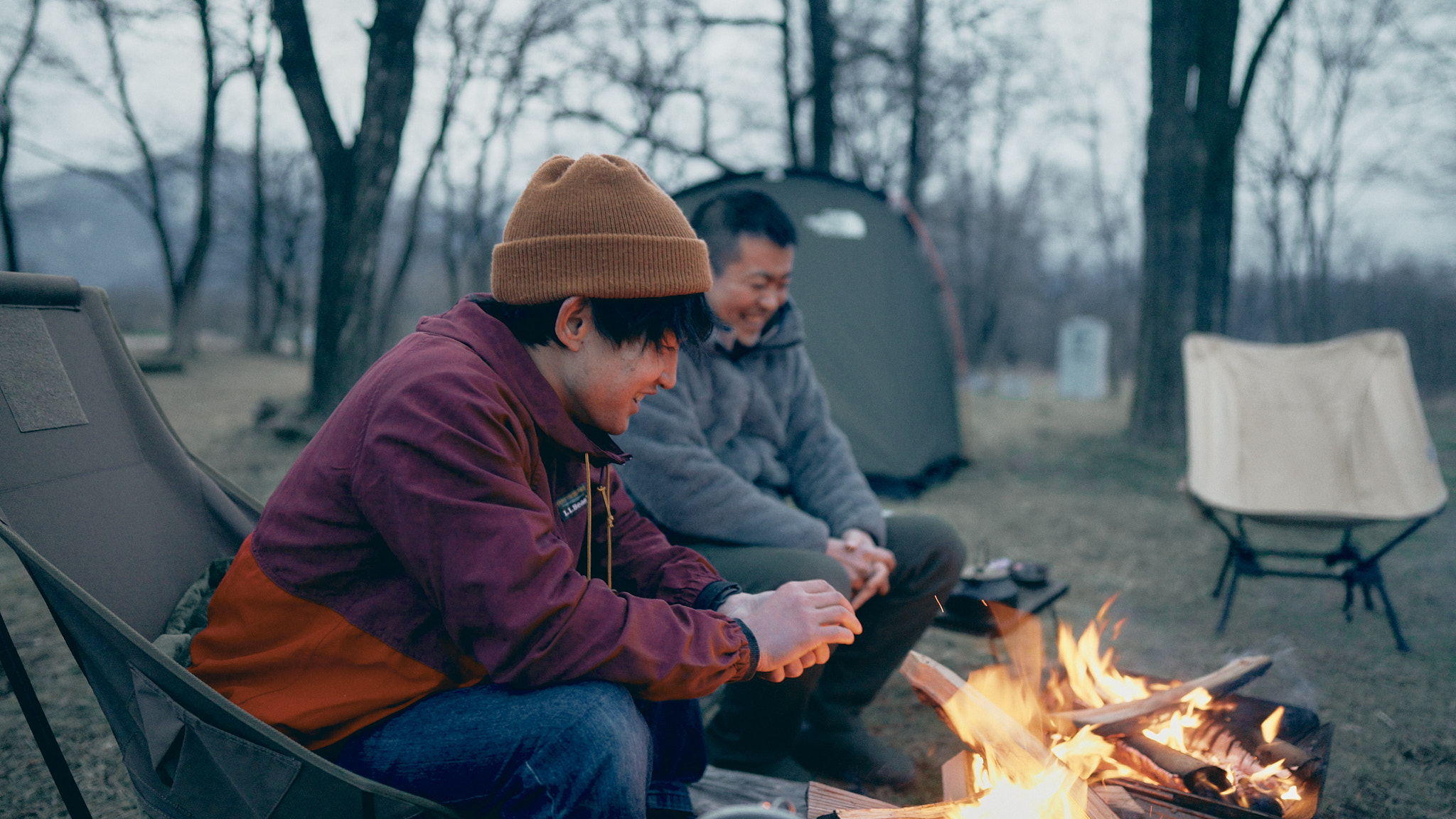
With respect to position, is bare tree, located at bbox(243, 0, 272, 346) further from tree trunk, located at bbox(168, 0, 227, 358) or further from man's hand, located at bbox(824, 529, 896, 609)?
man's hand, located at bbox(824, 529, 896, 609)

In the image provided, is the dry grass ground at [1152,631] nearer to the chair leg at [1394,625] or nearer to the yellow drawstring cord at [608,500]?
the chair leg at [1394,625]

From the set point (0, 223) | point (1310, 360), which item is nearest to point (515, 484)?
point (1310, 360)

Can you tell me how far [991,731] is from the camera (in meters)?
1.46

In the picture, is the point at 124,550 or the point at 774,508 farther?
the point at 774,508

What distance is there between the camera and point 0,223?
11672 mm

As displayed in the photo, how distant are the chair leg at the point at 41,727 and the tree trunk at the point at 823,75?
8462mm

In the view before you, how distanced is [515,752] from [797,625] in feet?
1.46

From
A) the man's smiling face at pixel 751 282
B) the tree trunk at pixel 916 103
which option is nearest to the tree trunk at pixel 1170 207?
the tree trunk at pixel 916 103

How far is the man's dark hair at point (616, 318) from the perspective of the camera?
3.99 feet

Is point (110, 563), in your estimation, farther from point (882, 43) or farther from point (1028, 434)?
point (882, 43)

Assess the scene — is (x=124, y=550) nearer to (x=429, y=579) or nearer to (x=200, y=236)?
(x=429, y=579)

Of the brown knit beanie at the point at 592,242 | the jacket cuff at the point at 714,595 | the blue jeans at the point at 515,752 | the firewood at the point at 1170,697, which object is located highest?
the brown knit beanie at the point at 592,242

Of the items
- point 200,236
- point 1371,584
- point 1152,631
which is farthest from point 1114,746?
point 200,236

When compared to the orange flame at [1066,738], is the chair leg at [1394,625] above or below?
below
